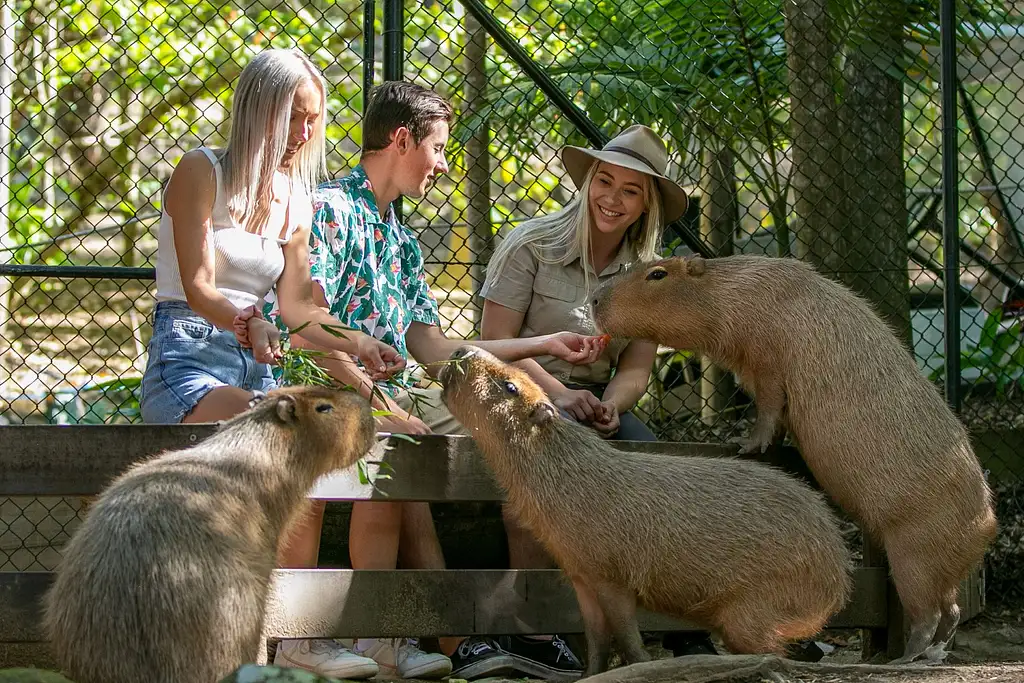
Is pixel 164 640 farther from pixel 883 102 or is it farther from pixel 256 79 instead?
pixel 883 102

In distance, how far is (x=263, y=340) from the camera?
11.8ft

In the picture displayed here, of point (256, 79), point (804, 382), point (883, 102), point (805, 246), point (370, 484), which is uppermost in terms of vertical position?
point (883, 102)

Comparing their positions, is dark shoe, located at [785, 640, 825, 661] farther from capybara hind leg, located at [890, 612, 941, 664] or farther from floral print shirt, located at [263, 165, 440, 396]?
floral print shirt, located at [263, 165, 440, 396]

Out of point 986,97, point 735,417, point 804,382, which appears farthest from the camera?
point 986,97

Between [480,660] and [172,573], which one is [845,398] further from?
[172,573]

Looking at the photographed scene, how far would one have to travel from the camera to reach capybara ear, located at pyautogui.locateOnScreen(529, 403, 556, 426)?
12.6 ft

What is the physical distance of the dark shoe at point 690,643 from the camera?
442cm

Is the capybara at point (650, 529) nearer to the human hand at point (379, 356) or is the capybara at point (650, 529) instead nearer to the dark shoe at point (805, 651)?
the human hand at point (379, 356)

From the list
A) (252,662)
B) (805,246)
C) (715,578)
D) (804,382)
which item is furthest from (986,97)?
(252,662)

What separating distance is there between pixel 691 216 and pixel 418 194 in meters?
3.19

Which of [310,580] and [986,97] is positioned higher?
[986,97]

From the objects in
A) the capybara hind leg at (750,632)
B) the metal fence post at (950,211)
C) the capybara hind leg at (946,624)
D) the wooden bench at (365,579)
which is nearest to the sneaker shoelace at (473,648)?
the wooden bench at (365,579)

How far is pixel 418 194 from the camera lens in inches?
176

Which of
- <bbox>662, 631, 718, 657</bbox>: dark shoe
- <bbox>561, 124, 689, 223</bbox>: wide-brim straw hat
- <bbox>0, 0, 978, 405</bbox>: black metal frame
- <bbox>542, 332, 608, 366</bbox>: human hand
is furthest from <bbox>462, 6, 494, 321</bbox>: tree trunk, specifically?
<bbox>662, 631, 718, 657</bbox>: dark shoe
